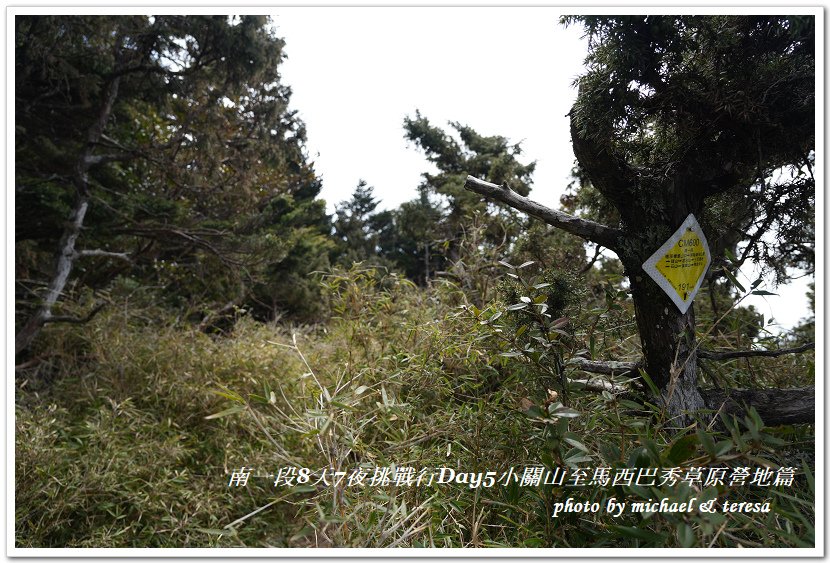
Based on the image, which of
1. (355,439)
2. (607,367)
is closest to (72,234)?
(355,439)

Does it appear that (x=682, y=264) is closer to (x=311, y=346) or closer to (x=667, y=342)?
(x=667, y=342)

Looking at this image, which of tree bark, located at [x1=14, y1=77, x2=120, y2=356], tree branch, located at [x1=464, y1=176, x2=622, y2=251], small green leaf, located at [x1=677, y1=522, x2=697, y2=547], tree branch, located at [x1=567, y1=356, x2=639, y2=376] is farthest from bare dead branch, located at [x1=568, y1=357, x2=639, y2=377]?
tree bark, located at [x1=14, y1=77, x2=120, y2=356]

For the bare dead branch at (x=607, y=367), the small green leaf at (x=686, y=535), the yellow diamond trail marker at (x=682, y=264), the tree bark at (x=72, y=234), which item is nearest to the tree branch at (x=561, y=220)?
the yellow diamond trail marker at (x=682, y=264)

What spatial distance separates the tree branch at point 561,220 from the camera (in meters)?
1.37

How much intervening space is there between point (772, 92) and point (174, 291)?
4928 millimetres

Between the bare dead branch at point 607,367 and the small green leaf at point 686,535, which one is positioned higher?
the bare dead branch at point 607,367

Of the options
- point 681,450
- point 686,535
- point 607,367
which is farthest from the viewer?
point 607,367

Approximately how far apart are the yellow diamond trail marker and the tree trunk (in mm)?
29

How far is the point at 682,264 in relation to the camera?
4.33 feet

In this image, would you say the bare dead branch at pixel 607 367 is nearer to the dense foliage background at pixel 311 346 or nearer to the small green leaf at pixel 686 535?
the dense foliage background at pixel 311 346

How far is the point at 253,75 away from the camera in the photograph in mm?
3637

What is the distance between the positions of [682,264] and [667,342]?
8.8 inches

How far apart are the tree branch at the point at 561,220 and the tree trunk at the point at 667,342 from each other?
0.44 feet

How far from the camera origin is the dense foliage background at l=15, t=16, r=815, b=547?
114 cm
